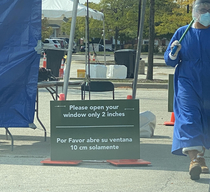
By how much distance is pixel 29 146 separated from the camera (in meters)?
6.96

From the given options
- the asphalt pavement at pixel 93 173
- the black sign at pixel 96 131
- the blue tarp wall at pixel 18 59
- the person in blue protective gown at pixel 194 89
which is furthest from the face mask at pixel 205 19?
the blue tarp wall at pixel 18 59

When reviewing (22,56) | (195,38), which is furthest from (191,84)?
(22,56)

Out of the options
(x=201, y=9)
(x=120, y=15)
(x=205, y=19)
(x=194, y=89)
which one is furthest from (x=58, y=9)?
(x=120, y=15)

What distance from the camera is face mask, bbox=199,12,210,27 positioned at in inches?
197

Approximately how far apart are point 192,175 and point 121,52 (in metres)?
15.8

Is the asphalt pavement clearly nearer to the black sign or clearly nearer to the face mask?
the black sign

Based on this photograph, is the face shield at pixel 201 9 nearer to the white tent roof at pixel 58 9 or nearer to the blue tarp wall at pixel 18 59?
the blue tarp wall at pixel 18 59

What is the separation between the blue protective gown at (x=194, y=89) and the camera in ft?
16.2

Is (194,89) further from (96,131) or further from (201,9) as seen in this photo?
(96,131)

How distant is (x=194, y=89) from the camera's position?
16.5ft

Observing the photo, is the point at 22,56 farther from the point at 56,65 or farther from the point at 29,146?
the point at 56,65

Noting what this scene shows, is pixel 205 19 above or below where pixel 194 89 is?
above

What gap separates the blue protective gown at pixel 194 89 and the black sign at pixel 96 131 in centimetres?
77

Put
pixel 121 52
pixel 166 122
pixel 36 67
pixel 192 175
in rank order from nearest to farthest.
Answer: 1. pixel 192 175
2. pixel 36 67
3. pixel 166 122
4. pixel 121 52
